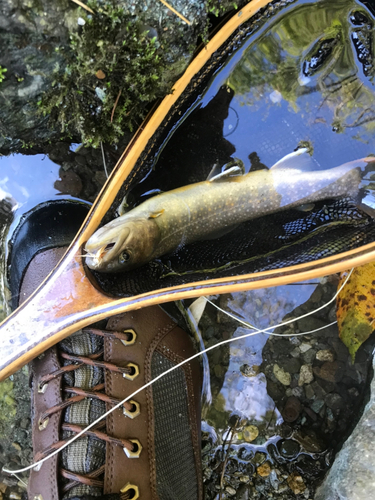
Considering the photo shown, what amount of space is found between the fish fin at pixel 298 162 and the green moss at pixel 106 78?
2.79 ft

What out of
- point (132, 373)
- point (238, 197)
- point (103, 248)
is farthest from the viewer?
point (238, 197)

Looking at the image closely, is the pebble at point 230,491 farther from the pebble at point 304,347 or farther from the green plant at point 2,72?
the green plant at point 2,72

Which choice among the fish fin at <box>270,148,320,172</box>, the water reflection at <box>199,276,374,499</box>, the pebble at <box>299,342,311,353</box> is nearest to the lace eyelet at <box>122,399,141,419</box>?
the water reflection at <box>199,276,374,499</box>

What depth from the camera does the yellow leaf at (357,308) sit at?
93.3 inches

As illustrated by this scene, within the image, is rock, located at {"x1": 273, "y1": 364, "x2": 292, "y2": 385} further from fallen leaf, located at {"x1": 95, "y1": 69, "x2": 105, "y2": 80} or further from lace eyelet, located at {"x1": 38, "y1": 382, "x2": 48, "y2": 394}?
fallen leaf, located at {"x1": 95, "y1": 69, "x2": 105, "y2": 80}

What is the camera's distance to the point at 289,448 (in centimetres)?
244

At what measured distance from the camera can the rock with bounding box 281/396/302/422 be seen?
2.47 m

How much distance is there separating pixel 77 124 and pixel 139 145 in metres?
0.35

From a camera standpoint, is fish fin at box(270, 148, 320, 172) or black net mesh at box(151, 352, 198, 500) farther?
fish fin at box(270, 148, 320, 172)

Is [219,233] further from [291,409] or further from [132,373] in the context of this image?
[291,409]

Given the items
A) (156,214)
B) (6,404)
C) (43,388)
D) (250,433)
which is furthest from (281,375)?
(6,404)

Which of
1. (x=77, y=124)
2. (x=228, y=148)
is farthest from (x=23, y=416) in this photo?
(x=228, y=148)

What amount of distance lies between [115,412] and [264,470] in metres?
1.20

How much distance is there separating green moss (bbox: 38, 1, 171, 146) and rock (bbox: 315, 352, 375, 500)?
2.24 m
